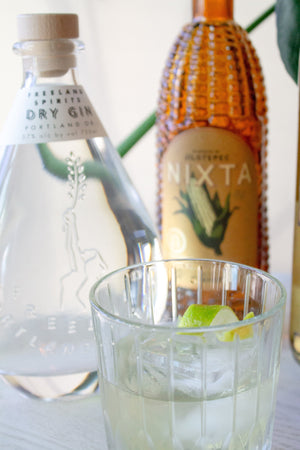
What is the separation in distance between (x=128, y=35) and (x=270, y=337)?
57 cm

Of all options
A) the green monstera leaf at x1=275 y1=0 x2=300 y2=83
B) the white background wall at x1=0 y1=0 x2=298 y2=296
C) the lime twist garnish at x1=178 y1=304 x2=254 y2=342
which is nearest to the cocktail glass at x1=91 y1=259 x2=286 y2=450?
the lime twist garnish at x1=178 y1=304 x2=254 y2=342

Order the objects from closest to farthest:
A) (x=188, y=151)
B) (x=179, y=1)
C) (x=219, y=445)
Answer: (x=219, y=445)
(x=188, y=151)
(x=179, y=1)

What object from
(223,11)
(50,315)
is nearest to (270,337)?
(50,315)

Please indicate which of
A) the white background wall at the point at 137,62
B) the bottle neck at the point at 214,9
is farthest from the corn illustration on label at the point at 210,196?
the white background wall at the point at 137,62

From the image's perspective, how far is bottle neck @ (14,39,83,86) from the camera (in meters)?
0.39

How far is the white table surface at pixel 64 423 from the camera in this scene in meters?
0.37

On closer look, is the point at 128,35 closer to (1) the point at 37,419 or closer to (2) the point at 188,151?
(2) the point at 188,151

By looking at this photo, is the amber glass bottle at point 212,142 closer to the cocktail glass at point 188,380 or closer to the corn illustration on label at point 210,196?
the corn illustration on label at point 210,196

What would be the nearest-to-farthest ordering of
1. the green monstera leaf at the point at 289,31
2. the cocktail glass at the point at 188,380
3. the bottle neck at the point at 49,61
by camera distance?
the cocktail glass at the point at 188,380, the bottle neck at the point at 49,61, the green monstera leaf at the point at 289,31

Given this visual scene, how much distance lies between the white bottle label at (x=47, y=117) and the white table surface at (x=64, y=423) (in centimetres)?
19

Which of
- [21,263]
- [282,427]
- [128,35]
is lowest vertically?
[282,427]

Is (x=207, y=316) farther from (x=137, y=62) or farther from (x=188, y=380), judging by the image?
(x=137, y=62)

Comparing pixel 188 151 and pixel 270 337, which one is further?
pixel 188 151

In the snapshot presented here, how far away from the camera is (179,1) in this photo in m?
0.75
